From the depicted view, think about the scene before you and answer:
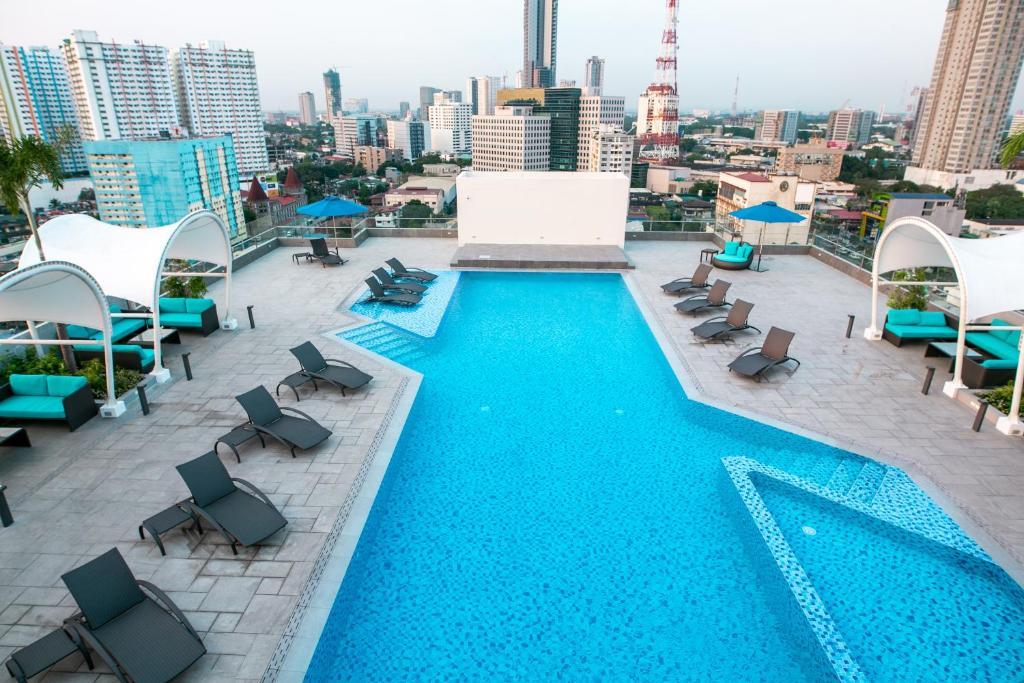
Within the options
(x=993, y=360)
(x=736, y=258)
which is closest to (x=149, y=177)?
(x=736, y=258)

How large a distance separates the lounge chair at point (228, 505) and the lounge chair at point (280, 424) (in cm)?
107

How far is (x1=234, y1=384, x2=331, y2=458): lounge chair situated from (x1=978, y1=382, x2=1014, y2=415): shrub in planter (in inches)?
387

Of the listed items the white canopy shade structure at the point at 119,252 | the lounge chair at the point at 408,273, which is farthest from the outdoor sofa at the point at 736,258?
the white canopy shade structure at the point at 119,252

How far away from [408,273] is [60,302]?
27.3ft

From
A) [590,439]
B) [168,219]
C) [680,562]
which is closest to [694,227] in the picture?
[590,439]

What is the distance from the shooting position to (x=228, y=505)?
582 cm

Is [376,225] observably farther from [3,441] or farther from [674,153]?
[674,153]

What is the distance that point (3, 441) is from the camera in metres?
6.79

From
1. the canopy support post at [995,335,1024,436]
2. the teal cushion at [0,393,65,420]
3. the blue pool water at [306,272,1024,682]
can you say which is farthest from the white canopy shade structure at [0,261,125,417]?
the canopy support post at [995,335,1024,436]

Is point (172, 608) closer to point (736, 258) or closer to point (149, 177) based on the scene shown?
point (736, 258)

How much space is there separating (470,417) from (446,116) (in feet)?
669

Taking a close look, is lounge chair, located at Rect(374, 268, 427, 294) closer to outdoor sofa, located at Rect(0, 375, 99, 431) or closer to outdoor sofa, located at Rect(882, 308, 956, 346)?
outdoor sofa, located at Rect(0, 375, 99, 431)

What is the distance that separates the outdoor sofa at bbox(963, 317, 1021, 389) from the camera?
8.55 metres

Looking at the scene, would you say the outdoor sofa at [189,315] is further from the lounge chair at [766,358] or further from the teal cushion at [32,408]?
the lounge chair at [766,358]
